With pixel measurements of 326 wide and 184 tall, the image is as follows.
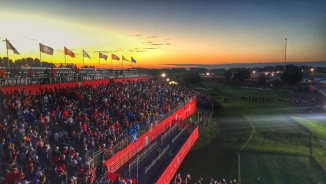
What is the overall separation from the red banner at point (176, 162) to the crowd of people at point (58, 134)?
10.7ft

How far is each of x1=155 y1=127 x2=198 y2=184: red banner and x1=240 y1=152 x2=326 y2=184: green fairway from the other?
4497 mm

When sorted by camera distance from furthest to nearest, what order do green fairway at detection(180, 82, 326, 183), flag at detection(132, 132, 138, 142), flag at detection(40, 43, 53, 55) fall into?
flag at detection(40, 43, 53, 55) < green fairway at detection(180, 82, 326, 183) < flag at detection(132, 132, 138, 142)

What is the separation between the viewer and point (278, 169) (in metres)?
20.0

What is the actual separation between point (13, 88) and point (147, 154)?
32.2 feet

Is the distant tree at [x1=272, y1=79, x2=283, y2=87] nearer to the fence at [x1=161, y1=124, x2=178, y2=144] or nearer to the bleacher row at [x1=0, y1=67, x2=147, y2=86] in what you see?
the fence at [x1=161, y1=124, x2=178, y2=144]

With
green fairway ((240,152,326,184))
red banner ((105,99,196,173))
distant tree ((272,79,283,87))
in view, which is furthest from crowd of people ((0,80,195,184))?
distant tree ((272,79,283,87))

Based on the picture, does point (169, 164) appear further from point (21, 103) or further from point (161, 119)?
point (21, 103)

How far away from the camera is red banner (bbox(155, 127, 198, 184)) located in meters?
15.8

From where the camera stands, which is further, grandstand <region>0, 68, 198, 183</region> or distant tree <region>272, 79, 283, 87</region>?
distant tree <region>272, 79, 283, 87</region>

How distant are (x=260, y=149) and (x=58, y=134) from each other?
18.1 metres

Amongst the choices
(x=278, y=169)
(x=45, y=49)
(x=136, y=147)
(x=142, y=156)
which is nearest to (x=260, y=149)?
(x=278, y=169)

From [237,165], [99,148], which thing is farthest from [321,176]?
[99,148]

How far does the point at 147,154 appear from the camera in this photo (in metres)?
17.7

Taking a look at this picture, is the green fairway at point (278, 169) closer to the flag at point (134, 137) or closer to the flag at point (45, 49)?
the flag at point (134, 137)
